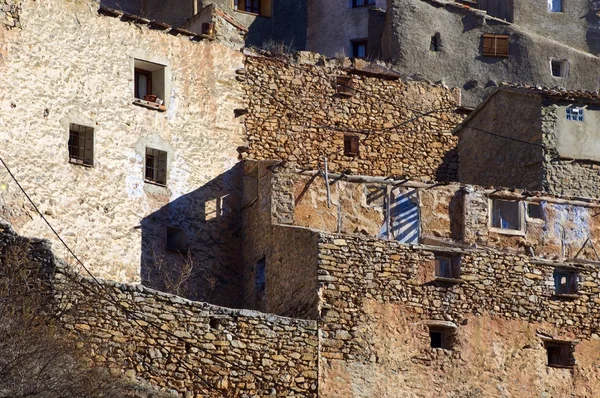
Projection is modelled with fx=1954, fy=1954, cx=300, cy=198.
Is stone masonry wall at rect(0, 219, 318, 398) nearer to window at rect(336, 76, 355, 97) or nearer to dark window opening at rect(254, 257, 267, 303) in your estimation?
dark window opening at rect(254, 257, 267, 303)

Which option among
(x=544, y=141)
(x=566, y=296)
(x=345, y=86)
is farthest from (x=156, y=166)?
(x=566, y=296)

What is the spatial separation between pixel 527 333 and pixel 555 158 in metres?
5.48

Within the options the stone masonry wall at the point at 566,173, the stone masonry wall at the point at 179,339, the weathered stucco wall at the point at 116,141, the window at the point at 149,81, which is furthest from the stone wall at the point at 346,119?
the stone masonry wall at the point at 179,339

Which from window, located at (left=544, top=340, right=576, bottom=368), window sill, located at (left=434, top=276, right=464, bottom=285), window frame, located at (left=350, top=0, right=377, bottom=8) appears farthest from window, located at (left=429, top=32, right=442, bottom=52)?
window, located at (left=544, top=340, right=576, bottom=368)

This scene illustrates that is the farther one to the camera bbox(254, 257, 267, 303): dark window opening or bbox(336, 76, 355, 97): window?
bbox(336, 76, 355, 97): window

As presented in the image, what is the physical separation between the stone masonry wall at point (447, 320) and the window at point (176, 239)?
4.32 m

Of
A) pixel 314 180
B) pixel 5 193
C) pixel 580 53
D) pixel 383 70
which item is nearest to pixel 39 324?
pixel 5 193

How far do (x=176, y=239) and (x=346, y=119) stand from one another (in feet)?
17.9

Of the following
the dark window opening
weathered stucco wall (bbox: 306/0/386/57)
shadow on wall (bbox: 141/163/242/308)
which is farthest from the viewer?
weathered stucco wall (bbox: 306/0/386/57)

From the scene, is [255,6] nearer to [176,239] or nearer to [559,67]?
[559,67]

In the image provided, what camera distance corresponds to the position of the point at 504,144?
134ft

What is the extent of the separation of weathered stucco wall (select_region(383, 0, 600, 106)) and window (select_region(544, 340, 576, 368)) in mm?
10248

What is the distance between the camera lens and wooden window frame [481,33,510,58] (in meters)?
45.8

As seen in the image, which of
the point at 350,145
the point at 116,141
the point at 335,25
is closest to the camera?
the point at 116,141
